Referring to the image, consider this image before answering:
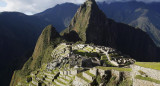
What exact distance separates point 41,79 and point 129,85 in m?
24.3

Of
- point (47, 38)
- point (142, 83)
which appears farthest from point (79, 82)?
point (47, 38)

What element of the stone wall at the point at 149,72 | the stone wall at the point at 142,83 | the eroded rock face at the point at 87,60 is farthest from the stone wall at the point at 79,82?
the eroded rock face at the point at 87,60

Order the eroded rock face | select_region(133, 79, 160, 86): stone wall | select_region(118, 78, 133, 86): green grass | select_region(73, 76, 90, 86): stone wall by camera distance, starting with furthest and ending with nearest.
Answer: the eroded rock face → select_region(73, 76, 90, 86): stone wall → select_region(118, 78, 133, 86): green grass → select_region(133, 79, 160, 86): stone wall

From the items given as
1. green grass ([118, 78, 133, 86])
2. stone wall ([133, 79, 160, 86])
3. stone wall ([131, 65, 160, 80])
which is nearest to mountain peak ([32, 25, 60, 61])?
green grass ([118, 78, 133, 86])

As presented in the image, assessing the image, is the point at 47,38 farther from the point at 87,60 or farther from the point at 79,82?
the point at 79,82

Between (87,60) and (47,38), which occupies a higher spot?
(47,38)

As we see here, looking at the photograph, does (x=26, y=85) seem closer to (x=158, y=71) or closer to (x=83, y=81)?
(x=83, y=81)

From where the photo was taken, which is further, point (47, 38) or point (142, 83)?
point (47, 38)

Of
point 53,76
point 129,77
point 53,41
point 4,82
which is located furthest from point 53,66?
point 4,82

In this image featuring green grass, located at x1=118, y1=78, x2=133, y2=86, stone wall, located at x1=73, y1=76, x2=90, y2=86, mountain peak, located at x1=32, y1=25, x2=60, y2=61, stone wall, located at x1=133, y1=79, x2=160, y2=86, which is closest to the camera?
stone wall, located at x1=133, y1=79, x2=160, y2=86

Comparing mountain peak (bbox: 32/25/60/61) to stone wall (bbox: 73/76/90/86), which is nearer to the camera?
stone wall (bbox: 73/76/90/86)

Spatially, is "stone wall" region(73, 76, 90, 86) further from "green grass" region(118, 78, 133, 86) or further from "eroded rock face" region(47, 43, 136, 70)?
"eroded rock face" region(47, 43, 136, 70)

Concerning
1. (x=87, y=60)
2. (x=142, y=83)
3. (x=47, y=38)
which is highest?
(x=47, y=38)

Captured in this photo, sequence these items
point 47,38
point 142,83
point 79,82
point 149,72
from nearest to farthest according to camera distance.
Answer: point 142,83
point 149,72
point 79,82
point 47,38
